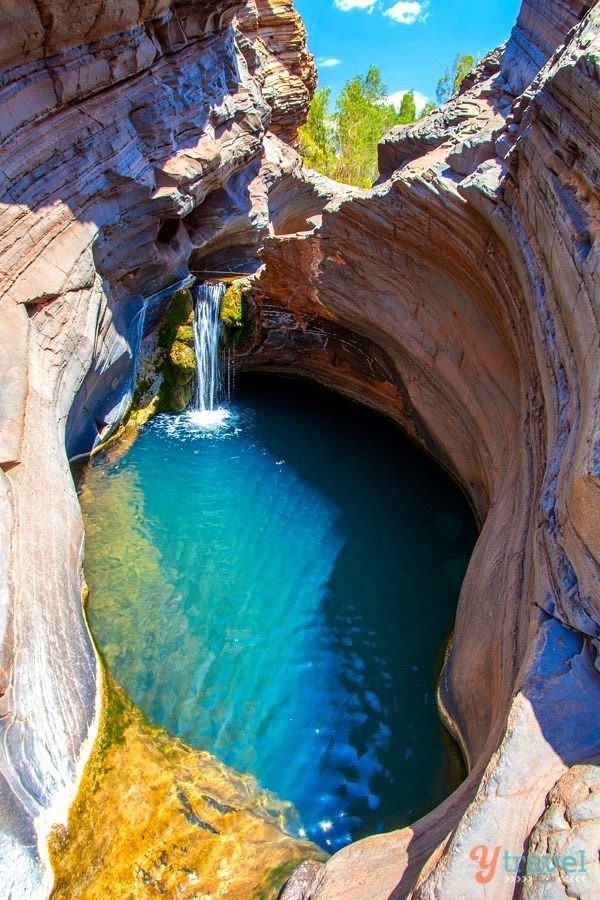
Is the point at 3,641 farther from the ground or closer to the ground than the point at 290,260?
closer to the ground

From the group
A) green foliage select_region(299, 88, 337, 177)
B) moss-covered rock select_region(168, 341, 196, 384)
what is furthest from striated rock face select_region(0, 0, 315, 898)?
green foliage select_region(299, 88, 337, 177)

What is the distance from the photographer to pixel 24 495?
645 cm

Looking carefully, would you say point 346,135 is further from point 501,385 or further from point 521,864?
point 521,864

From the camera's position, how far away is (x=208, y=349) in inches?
529

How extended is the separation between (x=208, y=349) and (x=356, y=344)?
144 inches

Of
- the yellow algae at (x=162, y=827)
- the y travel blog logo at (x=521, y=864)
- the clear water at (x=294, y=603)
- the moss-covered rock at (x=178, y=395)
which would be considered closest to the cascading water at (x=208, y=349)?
the moss-covered rock at (x=178, y=395)

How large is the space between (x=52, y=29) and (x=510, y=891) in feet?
35.7

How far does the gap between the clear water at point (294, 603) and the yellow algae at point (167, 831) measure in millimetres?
273

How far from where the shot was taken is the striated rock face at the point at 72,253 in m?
5.30

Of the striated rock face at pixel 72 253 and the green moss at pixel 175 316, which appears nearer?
the striated rock face at pixel 72 253

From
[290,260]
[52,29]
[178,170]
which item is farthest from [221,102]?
[52,29]

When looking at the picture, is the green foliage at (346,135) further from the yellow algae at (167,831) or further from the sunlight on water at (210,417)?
the yellow algae at (167,831)

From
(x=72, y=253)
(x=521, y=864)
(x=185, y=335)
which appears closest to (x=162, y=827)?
(x=521, y=864)

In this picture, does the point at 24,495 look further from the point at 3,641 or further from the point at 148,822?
the point at 148,822
